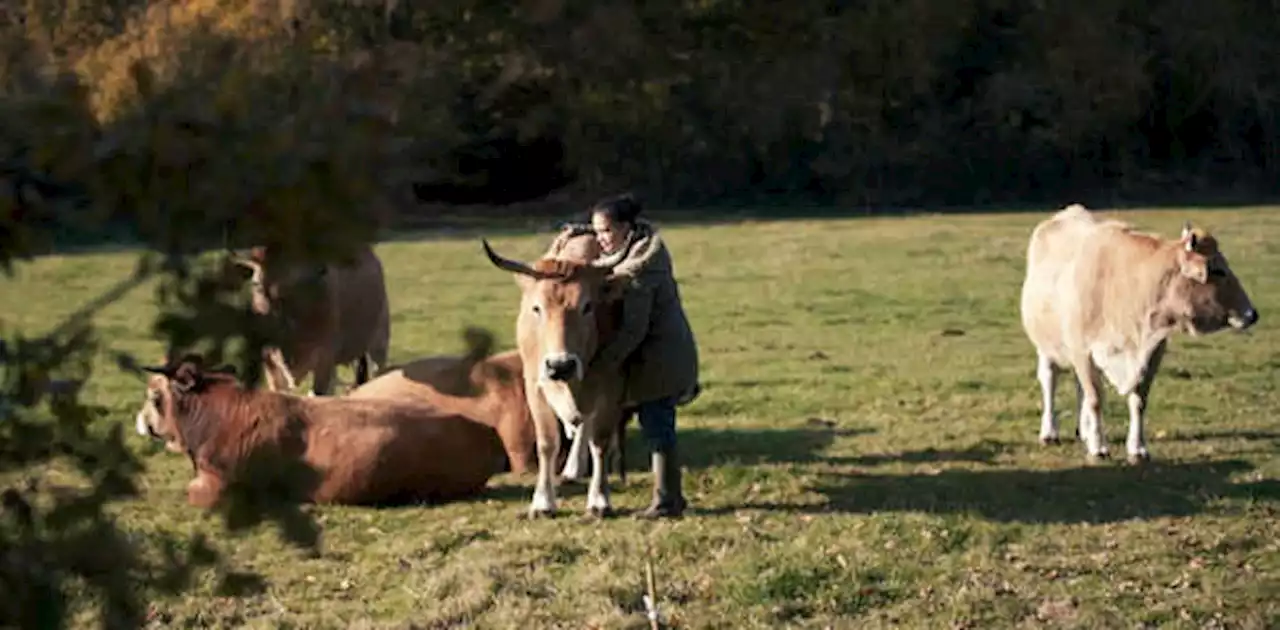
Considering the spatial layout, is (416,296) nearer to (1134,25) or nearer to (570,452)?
(570,452)

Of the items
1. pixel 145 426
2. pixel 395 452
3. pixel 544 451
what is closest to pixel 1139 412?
pixel 544 451

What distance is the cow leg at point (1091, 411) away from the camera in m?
11.7

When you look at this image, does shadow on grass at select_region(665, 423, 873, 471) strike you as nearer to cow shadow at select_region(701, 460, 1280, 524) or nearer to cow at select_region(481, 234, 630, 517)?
cow shadow at select_region(701, 460, 1280, 524)

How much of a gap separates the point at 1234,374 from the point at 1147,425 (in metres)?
3.11

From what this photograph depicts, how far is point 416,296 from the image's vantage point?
23.9 metres

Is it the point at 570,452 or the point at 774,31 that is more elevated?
the point at 774,31

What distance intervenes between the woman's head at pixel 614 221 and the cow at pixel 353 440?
1.40 meters

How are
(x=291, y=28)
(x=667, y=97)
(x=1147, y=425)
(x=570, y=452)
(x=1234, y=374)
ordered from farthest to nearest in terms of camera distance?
1. (x=667, y=97)
2. (x=1234, y=374)
3. (x=1147, y=425)
4. (x=570, y=452)
5. (x=291, y=28)

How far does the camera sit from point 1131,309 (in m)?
11.8

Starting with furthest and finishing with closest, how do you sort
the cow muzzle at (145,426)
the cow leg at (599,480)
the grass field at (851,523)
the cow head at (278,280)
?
the cow muzzle at (145,426)
the cow leg at (599,480)
the grass field at (851,523)
the cow head at (278,280)

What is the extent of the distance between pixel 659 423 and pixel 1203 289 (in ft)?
11.7

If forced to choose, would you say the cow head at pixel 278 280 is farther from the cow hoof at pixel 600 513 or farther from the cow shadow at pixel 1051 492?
the cow shadow at pixel 1051 492

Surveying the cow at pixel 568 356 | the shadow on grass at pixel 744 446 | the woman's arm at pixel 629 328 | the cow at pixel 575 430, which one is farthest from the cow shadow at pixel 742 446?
the woman's arm at pixel 629 328

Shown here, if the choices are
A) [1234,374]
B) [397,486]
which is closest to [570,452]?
[397,486]
